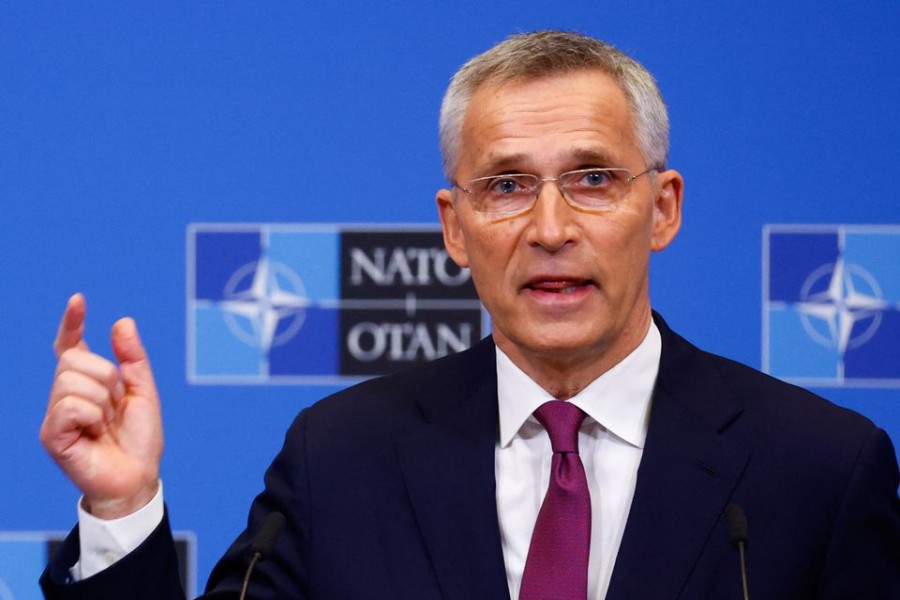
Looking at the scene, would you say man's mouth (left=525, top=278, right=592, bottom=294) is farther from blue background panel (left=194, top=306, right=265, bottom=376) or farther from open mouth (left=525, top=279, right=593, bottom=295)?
blue background panel (left=194, top=306, right=265, bottom=376)

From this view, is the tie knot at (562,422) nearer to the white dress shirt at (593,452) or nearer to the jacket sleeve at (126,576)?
the white dress shirt at (593,452)

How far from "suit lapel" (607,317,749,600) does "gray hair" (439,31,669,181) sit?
1.01ft

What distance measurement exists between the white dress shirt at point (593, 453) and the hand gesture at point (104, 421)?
0.45 meters

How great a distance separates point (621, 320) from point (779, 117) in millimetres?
1003

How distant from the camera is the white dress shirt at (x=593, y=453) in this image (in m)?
1.61

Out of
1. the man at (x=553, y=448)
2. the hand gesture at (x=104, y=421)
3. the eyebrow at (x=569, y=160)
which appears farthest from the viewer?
the eyebrow at (x=569, y=160)

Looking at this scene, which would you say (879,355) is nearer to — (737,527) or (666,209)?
(666,209)

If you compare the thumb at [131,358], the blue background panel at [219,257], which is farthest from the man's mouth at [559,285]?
the blue background panel at [219,257]

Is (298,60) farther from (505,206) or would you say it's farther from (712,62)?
(505,206)

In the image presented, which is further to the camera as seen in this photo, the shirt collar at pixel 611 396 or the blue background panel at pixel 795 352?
the blue background panel at pixel 795 352

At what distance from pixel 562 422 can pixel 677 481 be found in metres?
0.16

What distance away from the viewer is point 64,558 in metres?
1.47

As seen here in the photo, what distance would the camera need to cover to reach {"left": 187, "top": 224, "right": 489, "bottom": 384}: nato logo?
2.50 meters

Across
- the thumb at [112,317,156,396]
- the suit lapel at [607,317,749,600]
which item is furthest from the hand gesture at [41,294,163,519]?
the suit lapel at [607,317,749,600]
